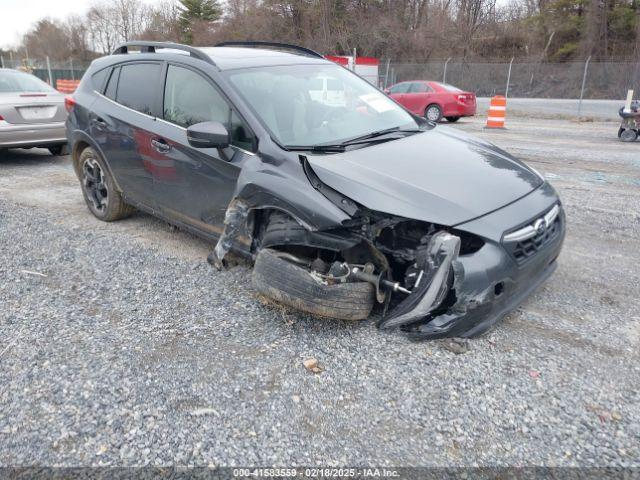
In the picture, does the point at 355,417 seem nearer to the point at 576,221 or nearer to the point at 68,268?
the point at 68,268

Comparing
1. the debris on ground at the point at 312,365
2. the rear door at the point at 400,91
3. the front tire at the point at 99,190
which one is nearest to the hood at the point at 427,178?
the debris on ground at the point at 312,365

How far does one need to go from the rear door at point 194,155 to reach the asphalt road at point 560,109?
59.0ft

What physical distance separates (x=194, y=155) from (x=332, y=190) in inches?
56.1

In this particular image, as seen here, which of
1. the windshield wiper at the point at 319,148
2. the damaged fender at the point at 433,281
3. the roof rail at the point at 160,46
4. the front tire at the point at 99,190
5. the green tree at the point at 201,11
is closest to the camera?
the damaged fender at the point at 433,281

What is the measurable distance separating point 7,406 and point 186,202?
2012 millimetres

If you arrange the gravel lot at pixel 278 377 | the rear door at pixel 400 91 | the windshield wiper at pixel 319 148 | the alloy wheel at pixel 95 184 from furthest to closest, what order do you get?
the rear door at pixel 400 91 → the alloy wheel at pixel 95 184 → the windshield wiper at pixel 319 148 → the gravel lot at pixel 278 377

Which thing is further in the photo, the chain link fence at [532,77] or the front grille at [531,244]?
the chain link fence at [532,77]

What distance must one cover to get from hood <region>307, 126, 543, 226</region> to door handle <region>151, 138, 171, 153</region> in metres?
1.53

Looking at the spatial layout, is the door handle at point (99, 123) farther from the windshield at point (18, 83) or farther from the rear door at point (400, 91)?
the rear door at point (400, 91)

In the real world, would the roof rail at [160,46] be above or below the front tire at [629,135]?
above

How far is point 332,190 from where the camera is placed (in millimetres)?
3016

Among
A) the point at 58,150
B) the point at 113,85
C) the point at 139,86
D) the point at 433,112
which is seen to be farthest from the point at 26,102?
the point at 433,112

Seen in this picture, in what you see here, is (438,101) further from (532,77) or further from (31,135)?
(532,77)

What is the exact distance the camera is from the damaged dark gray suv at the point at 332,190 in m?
2.90
